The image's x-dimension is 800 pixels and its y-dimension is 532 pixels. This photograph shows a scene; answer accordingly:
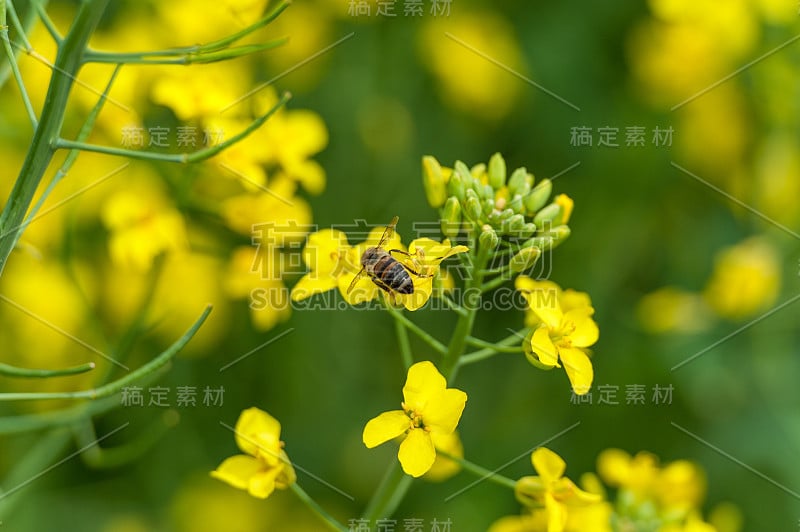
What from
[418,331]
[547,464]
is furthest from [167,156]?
[547,464]

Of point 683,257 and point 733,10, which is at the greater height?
point 733,10

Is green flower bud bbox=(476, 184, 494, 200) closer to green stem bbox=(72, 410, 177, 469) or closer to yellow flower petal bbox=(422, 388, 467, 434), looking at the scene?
yellow flower petal bbox=(422, 388, 467, 434)

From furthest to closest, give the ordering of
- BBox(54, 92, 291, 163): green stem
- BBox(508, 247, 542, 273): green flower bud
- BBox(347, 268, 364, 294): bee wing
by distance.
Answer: BBox(347, 268, 364, 294): bee wing
BBox(508, 247, 542, 273): green flower bud
BBox(54, 92, 291, 163): green stem

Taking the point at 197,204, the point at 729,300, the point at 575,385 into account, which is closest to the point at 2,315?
the point at 197,204

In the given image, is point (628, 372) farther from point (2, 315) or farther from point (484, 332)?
point (2, 315)

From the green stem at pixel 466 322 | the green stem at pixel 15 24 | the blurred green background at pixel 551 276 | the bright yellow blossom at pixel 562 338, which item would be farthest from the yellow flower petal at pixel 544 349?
the blurred green background at pixel 551 276

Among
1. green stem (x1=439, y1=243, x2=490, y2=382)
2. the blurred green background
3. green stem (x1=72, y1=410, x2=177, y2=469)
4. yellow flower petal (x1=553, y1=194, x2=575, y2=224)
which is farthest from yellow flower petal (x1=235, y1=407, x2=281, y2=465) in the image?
the blurred green background
